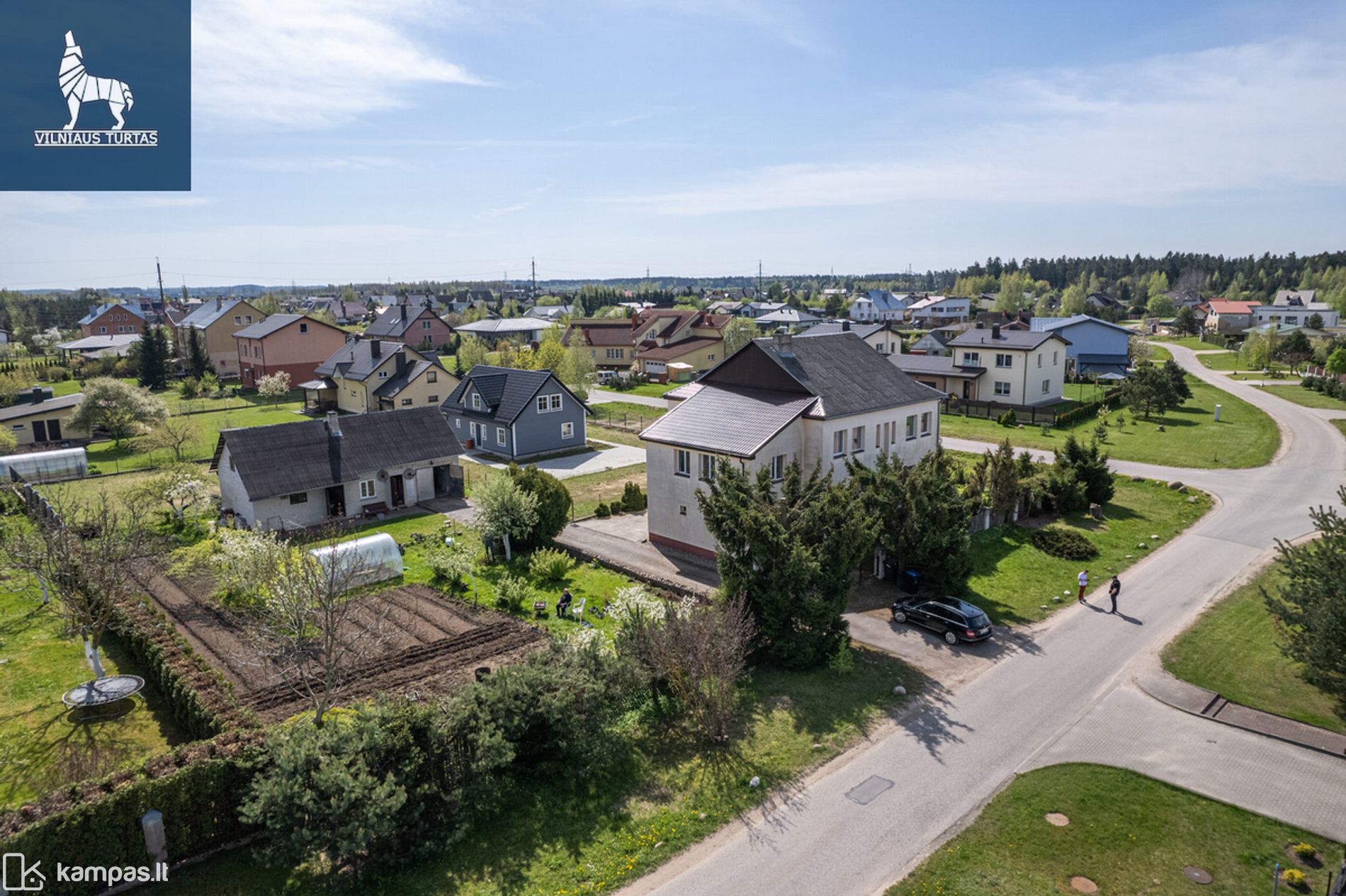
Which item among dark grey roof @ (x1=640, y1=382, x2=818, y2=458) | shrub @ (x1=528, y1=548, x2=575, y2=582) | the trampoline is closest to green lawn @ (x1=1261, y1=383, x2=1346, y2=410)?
dark grey roof @ (x1=640, y1=382, x2=818, y2=458)

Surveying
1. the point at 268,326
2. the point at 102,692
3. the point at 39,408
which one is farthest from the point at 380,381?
the point at 102,692

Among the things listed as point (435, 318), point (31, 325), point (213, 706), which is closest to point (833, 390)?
point (213, 706)

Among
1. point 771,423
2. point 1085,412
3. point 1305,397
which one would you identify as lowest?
point 1085,412

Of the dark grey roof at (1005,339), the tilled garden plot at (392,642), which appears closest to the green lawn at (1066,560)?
the tilled garden plot at (392,642)

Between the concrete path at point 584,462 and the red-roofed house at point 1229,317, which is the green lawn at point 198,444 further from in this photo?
the red-roofed house at point 1229,317

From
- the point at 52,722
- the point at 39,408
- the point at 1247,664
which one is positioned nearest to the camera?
the point at 52,722

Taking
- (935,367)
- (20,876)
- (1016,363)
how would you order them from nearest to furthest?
(20,876) < (1016,363) < (935,367)

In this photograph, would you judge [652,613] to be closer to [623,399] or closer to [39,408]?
[623,399]

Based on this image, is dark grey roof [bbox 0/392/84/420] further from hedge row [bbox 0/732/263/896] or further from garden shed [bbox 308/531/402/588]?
hedge row [bbox 0/732/263/896]
